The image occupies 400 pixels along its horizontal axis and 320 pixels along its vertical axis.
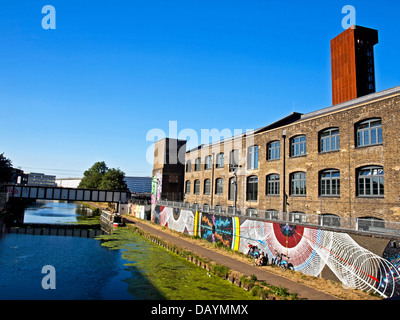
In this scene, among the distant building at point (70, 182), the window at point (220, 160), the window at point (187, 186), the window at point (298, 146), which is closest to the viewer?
the window at point (298, 146)

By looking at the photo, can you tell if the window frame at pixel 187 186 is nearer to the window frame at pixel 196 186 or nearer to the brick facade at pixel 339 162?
the window frame at pixel 196 186

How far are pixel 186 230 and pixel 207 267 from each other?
1394 centimetres

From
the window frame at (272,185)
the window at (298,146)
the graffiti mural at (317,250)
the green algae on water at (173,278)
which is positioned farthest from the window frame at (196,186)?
the window at (298,146)

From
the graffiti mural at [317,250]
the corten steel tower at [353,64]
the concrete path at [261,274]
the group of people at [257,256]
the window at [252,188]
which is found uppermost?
the corten steel tower at [353,64]

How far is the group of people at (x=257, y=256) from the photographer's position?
18375 mm

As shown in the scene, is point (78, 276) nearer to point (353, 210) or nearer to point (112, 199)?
point (353, 210)

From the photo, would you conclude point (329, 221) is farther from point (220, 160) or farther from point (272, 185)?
point (220, 160)

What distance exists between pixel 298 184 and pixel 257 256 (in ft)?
23.9

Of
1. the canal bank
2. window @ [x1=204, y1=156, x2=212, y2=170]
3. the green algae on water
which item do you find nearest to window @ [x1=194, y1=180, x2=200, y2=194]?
window @ [x1=204, y1=156, x2=212, y2=170]

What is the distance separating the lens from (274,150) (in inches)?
1049

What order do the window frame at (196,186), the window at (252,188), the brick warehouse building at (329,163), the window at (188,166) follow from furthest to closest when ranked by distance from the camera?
the window at (188,166), the window frame at (196,186), the window at (252,188), the brick warehouse building at (329,163)

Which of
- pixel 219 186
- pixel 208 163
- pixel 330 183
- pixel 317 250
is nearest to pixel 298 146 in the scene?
pixel 330 183

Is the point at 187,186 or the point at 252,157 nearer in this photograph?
the point at 252,157

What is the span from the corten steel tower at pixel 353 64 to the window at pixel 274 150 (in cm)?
2270
